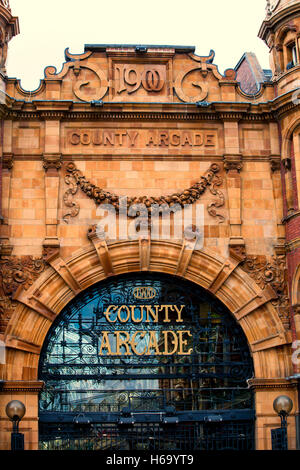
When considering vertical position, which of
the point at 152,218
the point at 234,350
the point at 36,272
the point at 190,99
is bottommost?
the point at 234,350

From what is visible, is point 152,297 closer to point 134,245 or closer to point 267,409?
point 134,245

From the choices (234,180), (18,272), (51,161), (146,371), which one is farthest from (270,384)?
(51,161)

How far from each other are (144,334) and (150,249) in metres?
2.24

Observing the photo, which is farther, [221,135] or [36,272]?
[221,135]

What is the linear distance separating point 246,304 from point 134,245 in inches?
131

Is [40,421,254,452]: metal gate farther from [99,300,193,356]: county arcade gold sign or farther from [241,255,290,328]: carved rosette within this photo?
[241,255,290,328]: carved rosette

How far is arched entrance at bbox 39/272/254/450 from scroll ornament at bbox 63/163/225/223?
192 centimetres

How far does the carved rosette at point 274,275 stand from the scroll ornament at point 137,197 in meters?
1.45

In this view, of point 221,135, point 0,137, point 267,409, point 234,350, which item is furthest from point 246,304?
point 0,137

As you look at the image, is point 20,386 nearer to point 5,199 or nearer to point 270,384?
point 5,199

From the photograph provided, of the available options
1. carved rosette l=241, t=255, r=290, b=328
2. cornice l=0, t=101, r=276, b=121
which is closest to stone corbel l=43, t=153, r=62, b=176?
cornice l=0, t=101, r=276, b=121

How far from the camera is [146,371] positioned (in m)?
23.5

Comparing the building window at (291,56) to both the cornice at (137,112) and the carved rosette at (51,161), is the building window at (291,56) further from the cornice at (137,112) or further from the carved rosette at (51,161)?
the carved rosette at (51,161)

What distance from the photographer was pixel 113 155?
2431 centimetres
